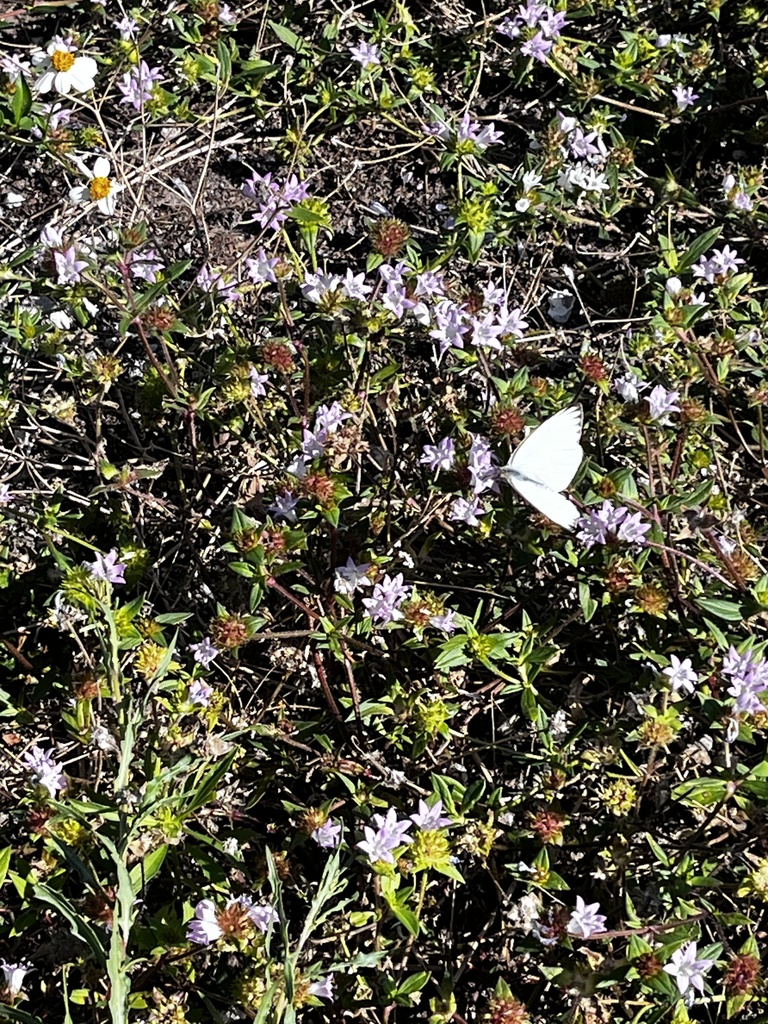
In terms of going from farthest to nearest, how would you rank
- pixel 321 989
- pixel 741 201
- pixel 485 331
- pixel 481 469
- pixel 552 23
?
1. pixel 552 23
2. pixel 741 201
3. pixel 485 331
4. pixel 481 469
5. pixel 321 989

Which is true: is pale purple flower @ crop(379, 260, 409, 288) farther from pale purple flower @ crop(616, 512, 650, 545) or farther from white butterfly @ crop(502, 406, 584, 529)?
pale purple flower @ crop(616, 512, 650, 545)

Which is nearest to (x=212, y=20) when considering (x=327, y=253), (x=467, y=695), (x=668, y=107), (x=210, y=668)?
(x=327, y=253)

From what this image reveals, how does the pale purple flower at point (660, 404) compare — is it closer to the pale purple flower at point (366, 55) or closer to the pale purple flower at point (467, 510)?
the pale purple flower at point (467, 510)

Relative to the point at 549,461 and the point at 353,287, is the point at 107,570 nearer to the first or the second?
the point at 353,287

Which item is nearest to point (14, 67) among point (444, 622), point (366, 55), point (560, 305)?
point (366, 55)

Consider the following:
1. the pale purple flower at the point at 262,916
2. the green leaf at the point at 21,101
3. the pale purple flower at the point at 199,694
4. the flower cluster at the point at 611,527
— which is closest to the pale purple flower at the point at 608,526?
the flower cluster at the point at 611,527
